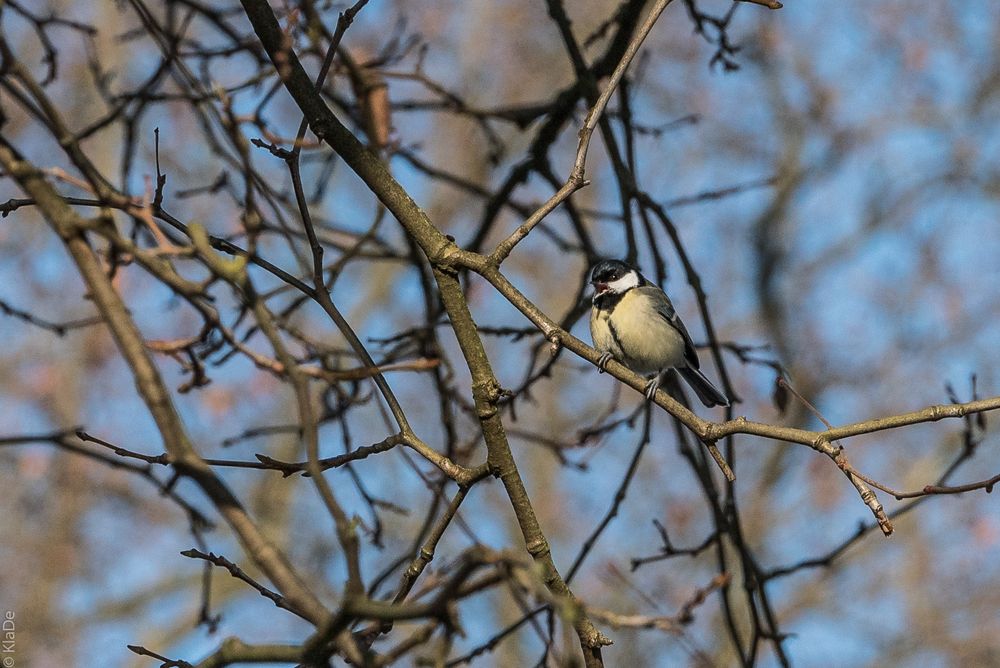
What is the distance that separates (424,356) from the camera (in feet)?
11.3

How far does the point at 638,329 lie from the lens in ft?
13.5

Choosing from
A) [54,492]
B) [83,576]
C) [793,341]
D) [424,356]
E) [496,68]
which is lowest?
[424,356]

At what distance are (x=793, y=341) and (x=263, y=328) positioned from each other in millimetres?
13168

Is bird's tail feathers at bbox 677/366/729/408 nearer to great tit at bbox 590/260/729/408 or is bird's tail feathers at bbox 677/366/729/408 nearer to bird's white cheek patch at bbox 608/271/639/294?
great tit at bbox 590/260/729/408

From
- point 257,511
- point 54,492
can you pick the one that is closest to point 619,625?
point 257,511

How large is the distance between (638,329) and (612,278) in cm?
24

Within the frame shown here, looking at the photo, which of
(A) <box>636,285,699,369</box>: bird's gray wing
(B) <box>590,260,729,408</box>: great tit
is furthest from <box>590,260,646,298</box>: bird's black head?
(A) <box>636,285,699,369</box>: bird's gray wing

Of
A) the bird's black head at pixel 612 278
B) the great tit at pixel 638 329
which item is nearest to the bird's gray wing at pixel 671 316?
the great tit at pixel 638 329

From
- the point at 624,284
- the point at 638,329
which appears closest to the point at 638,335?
the point at 638,329

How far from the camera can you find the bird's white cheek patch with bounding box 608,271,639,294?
13.8ft

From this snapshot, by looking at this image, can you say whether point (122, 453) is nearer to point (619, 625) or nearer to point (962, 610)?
point (619, 625)

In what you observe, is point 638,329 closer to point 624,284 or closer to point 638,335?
point 638,335

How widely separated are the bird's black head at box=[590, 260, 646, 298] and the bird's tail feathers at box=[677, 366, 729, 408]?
464 millimetres

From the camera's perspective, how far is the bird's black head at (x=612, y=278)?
403 cm
